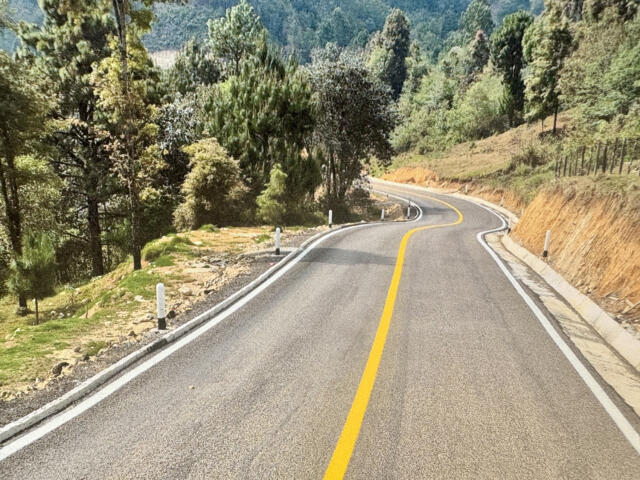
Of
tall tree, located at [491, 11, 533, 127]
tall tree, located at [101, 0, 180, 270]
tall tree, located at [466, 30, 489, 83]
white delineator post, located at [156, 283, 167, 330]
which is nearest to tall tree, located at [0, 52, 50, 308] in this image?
tall tree, located at [101, 0, 180, 270]

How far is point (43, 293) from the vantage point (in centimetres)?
1798

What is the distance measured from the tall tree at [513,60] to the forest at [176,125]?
12180 mm

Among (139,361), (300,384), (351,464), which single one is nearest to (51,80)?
(139,361)

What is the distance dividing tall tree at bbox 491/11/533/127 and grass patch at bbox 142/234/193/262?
188 ft

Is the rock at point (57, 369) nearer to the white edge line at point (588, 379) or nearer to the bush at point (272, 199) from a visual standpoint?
the white edge line at point (588, 379)

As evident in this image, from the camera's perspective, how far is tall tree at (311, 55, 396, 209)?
3016cm

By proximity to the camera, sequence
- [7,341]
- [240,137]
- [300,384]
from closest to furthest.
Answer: [300,384], [7,341], [240,137]

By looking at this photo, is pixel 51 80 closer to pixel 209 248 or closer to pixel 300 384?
pixel 209 248

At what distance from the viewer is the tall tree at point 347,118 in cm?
3016

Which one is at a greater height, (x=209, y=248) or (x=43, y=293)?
(x=209, y=248)

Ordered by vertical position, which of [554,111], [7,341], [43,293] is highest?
[554,111]

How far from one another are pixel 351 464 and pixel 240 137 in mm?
19727

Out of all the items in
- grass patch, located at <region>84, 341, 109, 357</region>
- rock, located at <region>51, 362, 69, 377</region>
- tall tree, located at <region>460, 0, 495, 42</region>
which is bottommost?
grass patch, located at <region>84, 341, 109, 357</region>

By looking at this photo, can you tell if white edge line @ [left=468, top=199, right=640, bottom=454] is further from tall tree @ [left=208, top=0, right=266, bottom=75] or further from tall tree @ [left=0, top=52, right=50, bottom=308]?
tall tree @ [left=208, top=0, right=266, bottom=75]
